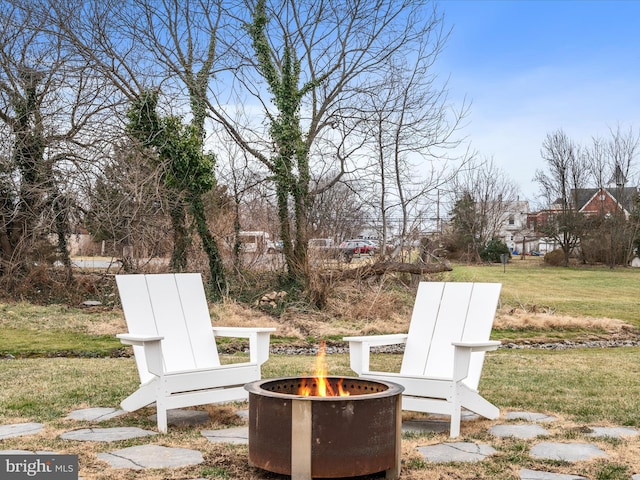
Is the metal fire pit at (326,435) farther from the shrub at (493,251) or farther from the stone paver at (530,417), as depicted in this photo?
the shrub at (493,251)

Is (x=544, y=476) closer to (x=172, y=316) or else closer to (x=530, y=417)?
(x=530, y=417)

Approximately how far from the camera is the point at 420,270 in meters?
12.7

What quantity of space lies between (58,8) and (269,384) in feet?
33.4

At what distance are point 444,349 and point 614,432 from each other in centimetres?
Result: 129

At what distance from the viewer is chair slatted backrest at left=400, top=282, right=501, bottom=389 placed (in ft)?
16.6

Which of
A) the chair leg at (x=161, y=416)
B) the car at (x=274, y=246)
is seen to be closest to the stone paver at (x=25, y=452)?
the chair leg at (x=161, y=416)

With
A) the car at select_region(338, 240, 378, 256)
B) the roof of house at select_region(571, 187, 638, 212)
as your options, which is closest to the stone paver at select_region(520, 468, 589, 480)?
the car at select_region(338, 240, 378, 256)

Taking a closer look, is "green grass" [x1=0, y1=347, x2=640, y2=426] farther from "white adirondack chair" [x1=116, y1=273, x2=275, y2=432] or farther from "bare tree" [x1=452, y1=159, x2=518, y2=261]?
"bare tree" [x1=452, y1=159, x2=518, y2=261]

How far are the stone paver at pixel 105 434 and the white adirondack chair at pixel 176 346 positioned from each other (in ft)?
0.51

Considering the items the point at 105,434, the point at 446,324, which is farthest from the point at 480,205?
the point at 105,434

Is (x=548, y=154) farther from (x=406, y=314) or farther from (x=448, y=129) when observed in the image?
(x=406, y=314)

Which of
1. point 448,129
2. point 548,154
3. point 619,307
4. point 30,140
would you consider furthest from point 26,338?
point 548,154

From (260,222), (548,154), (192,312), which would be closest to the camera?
(192,312)

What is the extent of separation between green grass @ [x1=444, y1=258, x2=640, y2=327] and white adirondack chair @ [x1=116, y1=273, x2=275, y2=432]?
917cm
